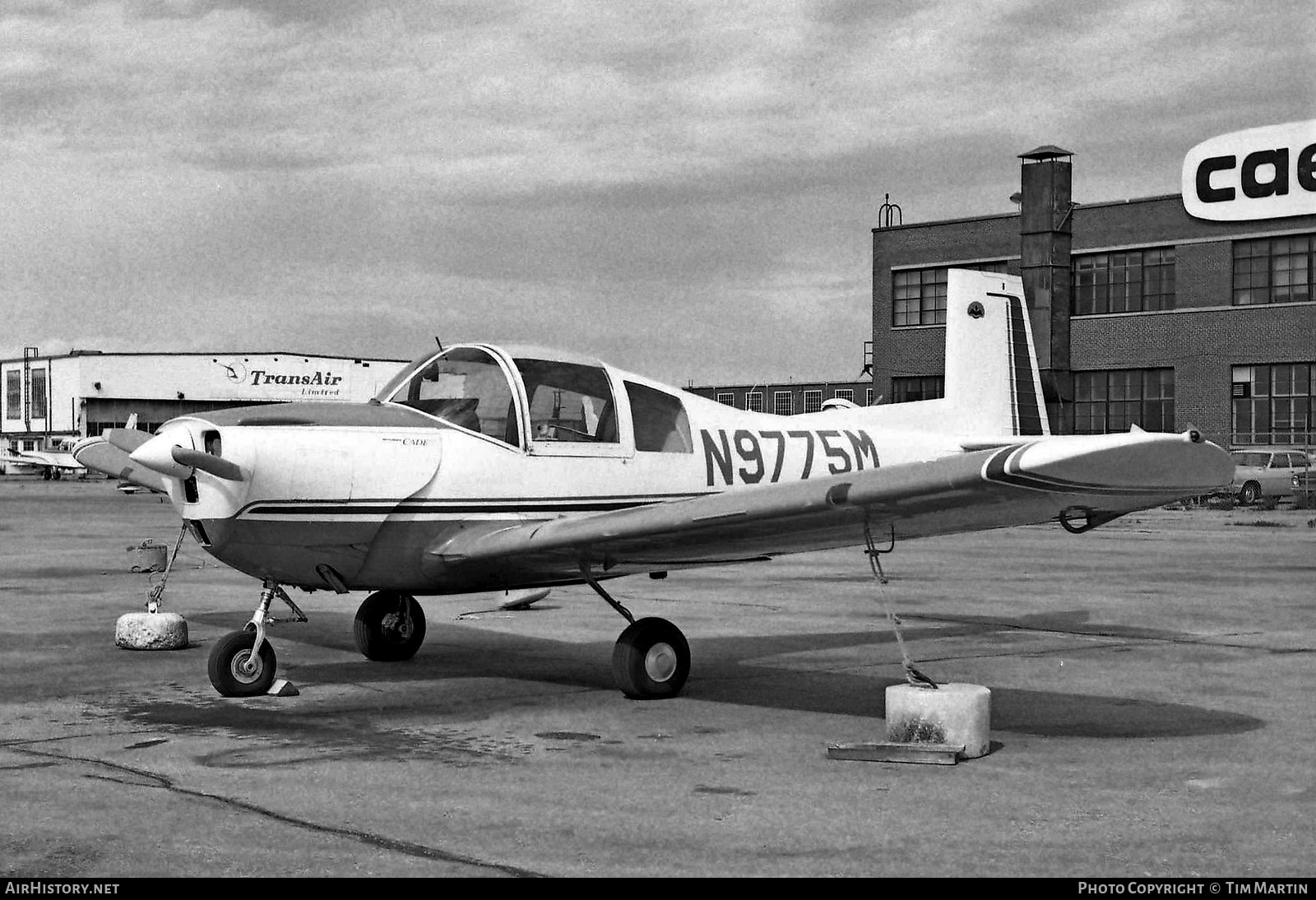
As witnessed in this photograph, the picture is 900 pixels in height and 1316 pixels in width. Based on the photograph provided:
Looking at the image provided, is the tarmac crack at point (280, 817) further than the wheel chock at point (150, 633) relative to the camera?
No

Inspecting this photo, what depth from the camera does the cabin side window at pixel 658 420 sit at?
10.7 m

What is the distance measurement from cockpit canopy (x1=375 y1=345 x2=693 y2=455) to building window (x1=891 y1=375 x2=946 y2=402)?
161 ft

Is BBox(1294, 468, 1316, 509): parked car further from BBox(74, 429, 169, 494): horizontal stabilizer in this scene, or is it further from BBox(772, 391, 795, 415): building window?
BBox(772, 391, 795, 415): building window

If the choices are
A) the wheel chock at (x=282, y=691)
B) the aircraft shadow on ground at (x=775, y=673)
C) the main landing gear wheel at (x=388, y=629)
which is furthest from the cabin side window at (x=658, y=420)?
the wheel chock at (x=282, y=691)

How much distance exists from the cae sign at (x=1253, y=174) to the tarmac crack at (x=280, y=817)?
1956 inches

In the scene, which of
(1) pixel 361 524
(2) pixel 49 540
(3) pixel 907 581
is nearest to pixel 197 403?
→ (2) pixel 49 540

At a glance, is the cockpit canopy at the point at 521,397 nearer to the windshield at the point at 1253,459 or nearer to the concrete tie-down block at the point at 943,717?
the concrete tie-down block at the point at 943,717

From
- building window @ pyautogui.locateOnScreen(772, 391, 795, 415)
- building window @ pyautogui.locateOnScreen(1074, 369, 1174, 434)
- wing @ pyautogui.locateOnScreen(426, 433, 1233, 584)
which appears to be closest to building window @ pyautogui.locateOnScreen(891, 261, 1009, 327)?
building window @ pyautogui.locateOnScreen(1074, 369, 1174, 434)

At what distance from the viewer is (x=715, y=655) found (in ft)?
39.3

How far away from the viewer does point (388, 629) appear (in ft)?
38.1

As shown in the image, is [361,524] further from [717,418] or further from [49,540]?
[49,540]

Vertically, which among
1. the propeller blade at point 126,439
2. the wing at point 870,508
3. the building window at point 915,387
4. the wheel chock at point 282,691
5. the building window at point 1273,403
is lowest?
the wheel chock at point 282,691

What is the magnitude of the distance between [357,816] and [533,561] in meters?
3.51

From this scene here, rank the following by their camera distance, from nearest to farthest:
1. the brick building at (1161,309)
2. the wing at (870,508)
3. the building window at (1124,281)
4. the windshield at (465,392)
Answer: the wing at (870,508)
the windshield at (465,392)
the brick building at (1161,309)
the building window at (1124,281)
